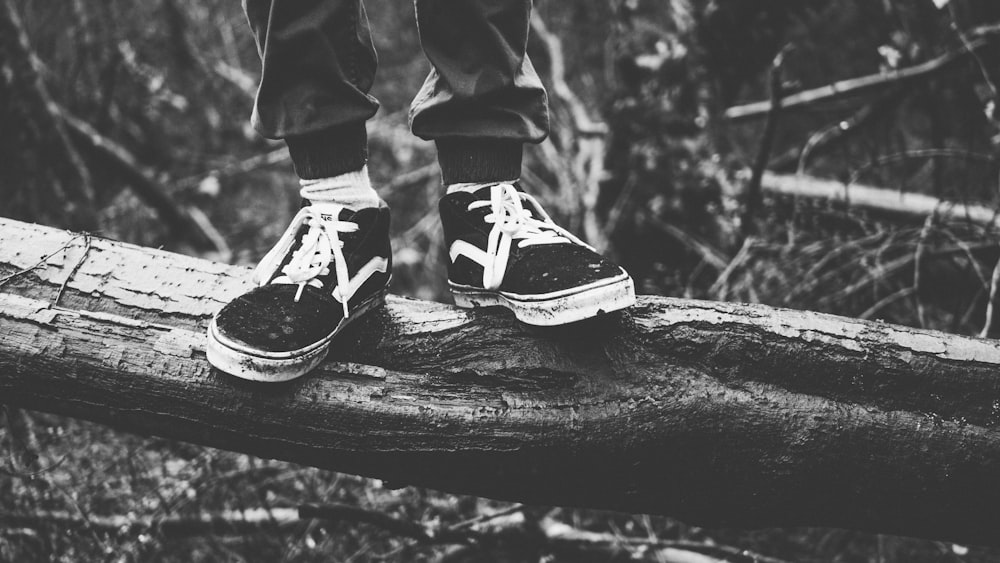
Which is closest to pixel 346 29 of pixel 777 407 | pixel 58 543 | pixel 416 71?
pixel 777 407

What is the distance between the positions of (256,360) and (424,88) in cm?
70

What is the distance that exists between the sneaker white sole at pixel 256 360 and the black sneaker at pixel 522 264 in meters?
0.37

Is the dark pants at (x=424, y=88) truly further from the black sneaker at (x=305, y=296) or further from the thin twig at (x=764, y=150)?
the thin twig at (x=764, y=150)

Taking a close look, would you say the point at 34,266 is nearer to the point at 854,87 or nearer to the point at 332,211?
the point at 332,211

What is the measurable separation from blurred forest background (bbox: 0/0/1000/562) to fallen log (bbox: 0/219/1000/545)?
68 cm

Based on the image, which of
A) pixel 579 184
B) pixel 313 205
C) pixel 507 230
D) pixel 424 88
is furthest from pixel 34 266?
pixel 579 184

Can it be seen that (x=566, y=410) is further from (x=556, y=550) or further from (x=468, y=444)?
(x=556, y=550)

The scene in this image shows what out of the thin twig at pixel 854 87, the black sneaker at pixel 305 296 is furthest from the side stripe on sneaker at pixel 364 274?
the thin twig at pixel 854 87

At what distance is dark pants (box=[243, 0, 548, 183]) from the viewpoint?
1469 millimetres

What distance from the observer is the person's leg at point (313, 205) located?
4.46 feet

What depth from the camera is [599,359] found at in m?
1.48

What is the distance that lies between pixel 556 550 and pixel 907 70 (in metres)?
2.69

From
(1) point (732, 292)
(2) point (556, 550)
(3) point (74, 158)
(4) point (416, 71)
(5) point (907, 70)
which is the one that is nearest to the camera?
(2) point (556, 550)

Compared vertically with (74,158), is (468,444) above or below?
above
